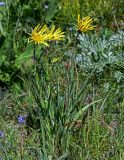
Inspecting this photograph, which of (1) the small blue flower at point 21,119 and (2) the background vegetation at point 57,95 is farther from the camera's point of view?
(1) the small blue flower at point 21,119

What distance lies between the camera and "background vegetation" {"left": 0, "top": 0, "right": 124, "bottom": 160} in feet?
9.34

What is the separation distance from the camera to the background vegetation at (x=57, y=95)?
2848 mm

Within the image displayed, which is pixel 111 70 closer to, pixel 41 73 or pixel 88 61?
pixel 88 61

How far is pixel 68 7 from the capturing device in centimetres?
455

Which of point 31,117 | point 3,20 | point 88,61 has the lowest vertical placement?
point 31,117

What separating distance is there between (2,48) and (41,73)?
0.70 m

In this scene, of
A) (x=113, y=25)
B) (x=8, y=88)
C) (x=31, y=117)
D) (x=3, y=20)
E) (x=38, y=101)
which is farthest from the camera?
(x=113, y=25)

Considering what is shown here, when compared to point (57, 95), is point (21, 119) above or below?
below

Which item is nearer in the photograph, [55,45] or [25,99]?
[25,99]

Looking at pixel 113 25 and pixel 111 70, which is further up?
pixel 113 25

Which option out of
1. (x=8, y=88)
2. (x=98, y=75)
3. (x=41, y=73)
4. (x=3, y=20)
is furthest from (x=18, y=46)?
(x=41, y=73)

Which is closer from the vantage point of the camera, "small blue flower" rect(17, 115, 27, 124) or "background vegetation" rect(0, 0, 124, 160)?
"background vegetation" rect(0, 0, 124, 160)

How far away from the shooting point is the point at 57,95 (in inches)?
114

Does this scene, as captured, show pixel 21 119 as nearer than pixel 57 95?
No
